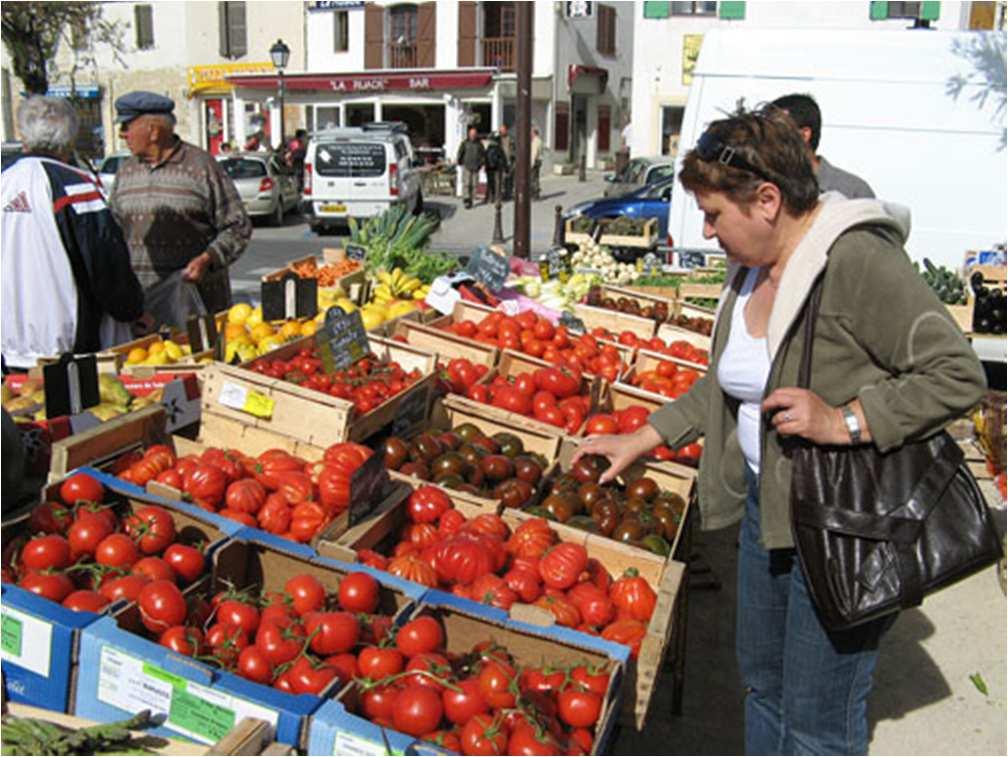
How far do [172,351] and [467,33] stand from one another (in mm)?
30550

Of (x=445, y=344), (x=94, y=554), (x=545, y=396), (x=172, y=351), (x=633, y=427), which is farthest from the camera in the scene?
(x=445, y=344)

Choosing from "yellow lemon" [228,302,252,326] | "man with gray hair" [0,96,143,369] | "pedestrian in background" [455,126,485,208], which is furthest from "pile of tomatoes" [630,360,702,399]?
"pedestrian in background" [455,126,485,208]

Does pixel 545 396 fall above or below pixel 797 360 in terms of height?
below

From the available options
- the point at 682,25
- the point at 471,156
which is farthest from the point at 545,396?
the point at 682,25

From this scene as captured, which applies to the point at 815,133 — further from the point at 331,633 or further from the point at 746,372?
the point at 331,633

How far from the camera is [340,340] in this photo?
430 centimetres

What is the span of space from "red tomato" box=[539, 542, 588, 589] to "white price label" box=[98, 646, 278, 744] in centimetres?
113

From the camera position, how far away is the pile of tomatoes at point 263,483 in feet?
10.8

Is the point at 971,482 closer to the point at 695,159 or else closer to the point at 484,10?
the point at 695,159

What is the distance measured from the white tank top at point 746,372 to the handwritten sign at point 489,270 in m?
3.92

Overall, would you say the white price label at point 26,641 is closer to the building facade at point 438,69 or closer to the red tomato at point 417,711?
the red tomato at point 417,711

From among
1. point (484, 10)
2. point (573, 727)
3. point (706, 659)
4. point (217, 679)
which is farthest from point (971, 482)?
point (484, 10)

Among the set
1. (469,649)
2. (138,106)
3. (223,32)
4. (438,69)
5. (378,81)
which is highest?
(223,32)

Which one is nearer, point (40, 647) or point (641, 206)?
point (40, 647)
